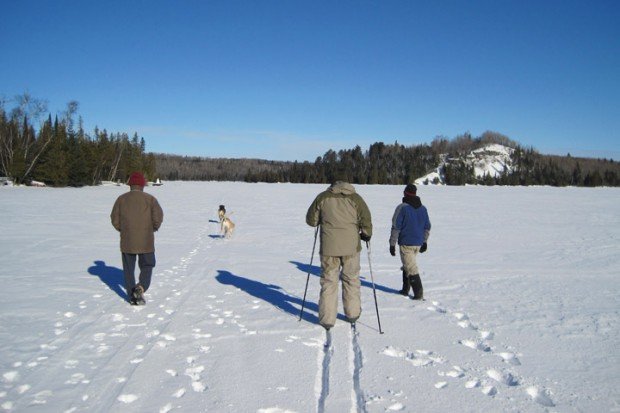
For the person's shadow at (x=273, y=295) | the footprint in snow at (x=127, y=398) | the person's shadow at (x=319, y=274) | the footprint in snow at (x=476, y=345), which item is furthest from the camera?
the person's shadow at (x=319, y=274)

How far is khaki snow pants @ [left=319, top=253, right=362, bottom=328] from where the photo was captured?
5.62 meters

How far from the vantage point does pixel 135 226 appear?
21.2ft

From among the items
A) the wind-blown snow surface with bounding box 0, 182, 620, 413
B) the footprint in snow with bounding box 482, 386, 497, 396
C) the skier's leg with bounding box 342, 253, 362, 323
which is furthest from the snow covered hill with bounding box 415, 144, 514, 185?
the footprint in snow with bounding box 482, 386, 497, 396

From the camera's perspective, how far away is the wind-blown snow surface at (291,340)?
3.88 meters

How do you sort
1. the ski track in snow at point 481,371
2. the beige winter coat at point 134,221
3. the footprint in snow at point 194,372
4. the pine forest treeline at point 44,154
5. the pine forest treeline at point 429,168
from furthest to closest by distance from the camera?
the pine forest treeline at point 429,168 → the pine forest treeline at point 44,154 → the beige winter coat at point 134,221 → the footprint in snow at point 194,372 → the ski track in snow at point 481,371

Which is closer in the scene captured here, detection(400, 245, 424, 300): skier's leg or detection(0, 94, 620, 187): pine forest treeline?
detection(400, 245, 424, 300): skier's leg

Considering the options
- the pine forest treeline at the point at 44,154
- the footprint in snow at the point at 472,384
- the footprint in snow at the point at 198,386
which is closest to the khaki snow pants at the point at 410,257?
the footprint in snow at the point at 472,384

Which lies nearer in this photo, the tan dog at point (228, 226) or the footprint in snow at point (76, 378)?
the footprint in snow at point (76, 378)

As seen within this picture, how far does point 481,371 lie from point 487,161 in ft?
605

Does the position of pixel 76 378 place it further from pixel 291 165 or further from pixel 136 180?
pixel 291 165

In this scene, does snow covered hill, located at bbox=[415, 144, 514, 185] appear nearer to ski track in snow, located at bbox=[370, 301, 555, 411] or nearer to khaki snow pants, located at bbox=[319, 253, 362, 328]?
khaki snow pants, located at bbox=[319, 253, 362, 328]

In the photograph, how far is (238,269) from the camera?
32.9 feet

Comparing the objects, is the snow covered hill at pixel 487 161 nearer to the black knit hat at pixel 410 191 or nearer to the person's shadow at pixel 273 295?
the person's shadow at pixel 273 295

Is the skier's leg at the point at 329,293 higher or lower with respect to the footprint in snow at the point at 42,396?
higher
